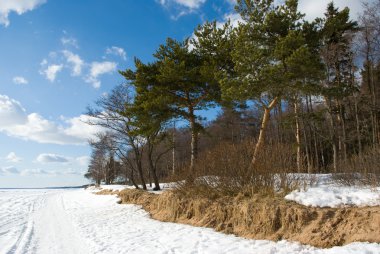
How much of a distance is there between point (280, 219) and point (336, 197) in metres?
1.45

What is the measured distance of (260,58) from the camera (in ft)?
49.1

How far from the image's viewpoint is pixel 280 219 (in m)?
8.23

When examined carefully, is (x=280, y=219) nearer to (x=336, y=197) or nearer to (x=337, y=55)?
(x=336, y=197)

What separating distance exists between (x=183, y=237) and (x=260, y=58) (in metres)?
9.07

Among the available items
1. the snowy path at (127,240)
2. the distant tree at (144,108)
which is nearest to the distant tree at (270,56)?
the distant tree at (144,108)

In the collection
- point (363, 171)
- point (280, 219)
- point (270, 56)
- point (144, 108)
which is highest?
point (270, 56)

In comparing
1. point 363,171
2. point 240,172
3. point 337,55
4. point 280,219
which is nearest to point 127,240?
point 240,172

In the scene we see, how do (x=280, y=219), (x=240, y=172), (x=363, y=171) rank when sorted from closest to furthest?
(x=280, y=219) < (x=363, y=171) < (x=240, y=172)

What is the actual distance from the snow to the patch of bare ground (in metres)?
0.25

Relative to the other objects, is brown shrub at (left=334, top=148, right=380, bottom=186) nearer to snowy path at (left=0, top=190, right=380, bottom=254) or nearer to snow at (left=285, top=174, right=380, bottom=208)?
snow at (left=285, top=174, right=380, bottom=208)

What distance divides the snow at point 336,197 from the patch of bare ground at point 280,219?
0.25 metres

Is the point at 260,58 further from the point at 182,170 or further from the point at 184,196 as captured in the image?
the point at 184,196

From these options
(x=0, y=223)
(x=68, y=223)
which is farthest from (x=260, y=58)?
(x=0, y=223)

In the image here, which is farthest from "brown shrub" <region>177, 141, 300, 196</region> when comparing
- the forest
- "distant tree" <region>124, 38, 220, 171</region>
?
"distant tree" <region>124, 38, 220, 171</region>
